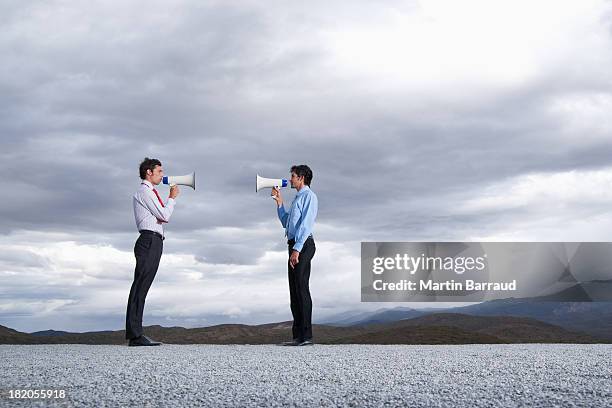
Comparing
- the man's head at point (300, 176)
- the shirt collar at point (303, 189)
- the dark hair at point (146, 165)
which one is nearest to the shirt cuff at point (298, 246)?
the shirt collar at point (303, 189)

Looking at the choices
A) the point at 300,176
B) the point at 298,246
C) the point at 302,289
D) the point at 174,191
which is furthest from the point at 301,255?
the point at 174,191

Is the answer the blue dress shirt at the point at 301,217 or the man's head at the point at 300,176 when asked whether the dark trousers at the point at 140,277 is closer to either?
the blue dress shirt at the point at 301,217

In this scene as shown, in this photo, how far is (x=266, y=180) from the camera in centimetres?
927

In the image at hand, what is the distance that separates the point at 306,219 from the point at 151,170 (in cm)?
214

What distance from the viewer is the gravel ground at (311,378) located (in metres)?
4.29

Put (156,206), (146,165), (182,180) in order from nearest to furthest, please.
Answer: (156,206)
(146,165)
(182,180)

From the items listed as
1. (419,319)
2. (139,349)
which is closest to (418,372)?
(139,349)

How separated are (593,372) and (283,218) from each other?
4.50 meters

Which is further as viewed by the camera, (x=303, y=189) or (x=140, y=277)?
(x=303, y=189)

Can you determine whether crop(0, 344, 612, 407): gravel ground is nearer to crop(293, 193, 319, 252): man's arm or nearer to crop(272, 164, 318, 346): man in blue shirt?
crop(272, 164, 318, 346): man in blue shirt

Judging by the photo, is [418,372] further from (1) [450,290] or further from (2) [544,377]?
(1) [450,290]

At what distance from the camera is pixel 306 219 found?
8.49 metres

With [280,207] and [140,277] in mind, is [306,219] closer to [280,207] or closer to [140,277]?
[280,207]

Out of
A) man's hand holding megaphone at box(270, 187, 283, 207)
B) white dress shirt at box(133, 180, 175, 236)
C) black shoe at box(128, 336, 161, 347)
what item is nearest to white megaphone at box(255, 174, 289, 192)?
man's hand holding megaphone at box(270, 187, 283, 207)
